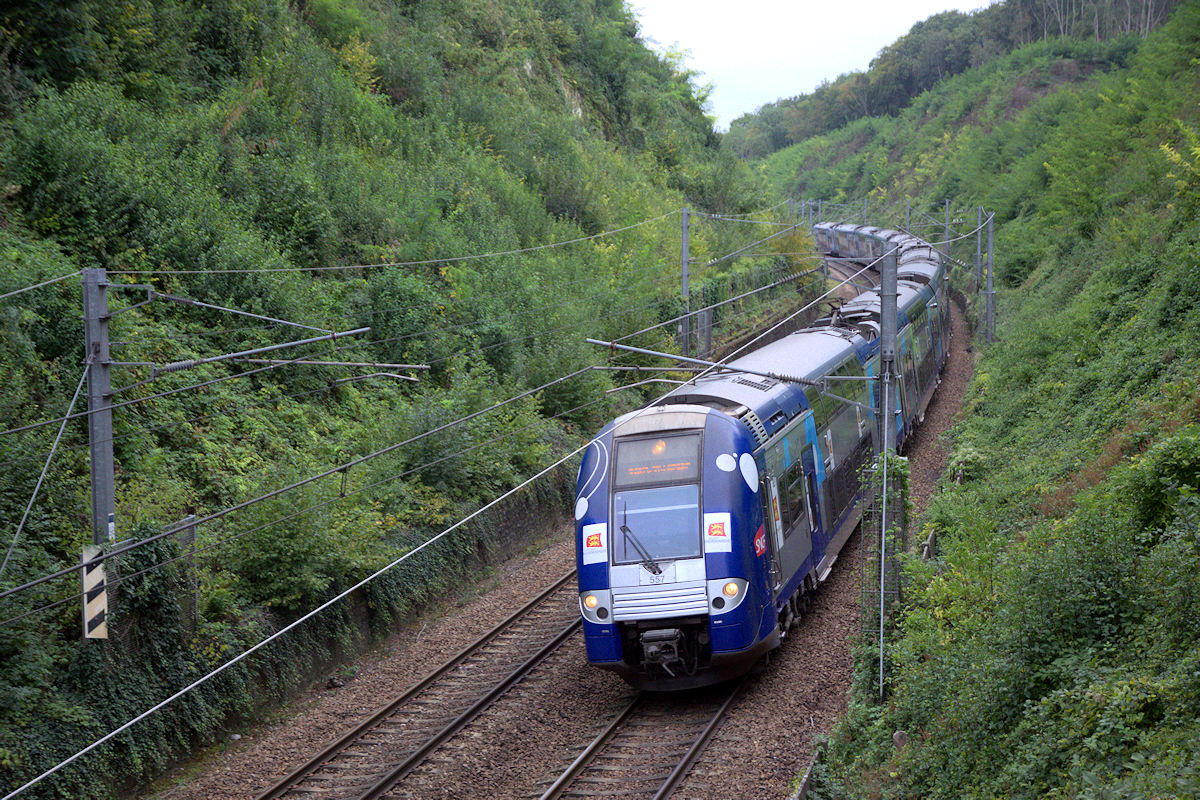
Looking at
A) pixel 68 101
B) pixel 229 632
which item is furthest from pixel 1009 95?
pixel 229 632

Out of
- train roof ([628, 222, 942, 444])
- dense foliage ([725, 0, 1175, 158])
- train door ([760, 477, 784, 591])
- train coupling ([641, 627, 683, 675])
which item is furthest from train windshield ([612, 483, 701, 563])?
dense foliage ([725, 0, 1175, 158])

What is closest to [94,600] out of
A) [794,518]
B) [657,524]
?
[657,524]

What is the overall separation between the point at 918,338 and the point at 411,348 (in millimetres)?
14216

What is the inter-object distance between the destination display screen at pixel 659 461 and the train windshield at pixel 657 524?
16 centimetres

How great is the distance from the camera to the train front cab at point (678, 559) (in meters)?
11.7

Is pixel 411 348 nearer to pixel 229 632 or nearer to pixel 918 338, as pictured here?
pixel 229 632

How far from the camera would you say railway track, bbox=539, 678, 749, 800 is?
1047cm

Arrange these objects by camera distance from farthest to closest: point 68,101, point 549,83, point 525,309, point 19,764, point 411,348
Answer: point 549,83 → point 525,309 → point 411,348 → point 68,101 → point 19,764

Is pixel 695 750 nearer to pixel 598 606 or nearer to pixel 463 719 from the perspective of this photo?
pixel 598 606

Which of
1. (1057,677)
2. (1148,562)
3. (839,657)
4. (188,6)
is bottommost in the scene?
(839,657)

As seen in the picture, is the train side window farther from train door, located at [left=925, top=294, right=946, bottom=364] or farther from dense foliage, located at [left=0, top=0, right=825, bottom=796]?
→ train door, located at [left=925, top=294, right=946, bottom=364]

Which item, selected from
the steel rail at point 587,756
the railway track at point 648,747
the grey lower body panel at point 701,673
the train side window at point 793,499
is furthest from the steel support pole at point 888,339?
the steel rail at point 587,756

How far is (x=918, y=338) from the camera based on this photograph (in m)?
26.7

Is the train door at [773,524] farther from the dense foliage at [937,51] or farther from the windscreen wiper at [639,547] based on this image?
the dense foliage at [937,51]
